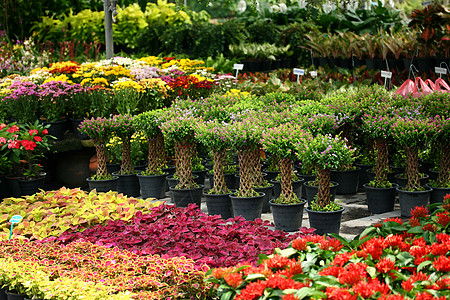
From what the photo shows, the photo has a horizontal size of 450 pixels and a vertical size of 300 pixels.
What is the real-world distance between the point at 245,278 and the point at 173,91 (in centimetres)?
591

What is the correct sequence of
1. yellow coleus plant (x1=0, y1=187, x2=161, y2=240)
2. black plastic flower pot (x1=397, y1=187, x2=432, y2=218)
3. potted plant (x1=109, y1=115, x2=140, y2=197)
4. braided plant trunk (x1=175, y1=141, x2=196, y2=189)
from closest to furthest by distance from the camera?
yellow coleus plant (x1=0, y1=187, x2=161, y2=240), black plastic flower pot (x1=397, y1=187, x2=432, y2=218), braided plant trunk (x1=175, y1=141, x2=196, y2=189), potted plant (x1=109, y1=115, x2=140, y2=197)

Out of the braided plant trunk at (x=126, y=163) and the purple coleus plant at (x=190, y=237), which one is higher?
the purple coleus plant at (x=190, y=237)

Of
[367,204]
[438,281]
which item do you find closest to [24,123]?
[367,204]

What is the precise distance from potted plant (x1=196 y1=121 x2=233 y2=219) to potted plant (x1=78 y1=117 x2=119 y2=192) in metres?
1.41

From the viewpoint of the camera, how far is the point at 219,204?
19.3ft

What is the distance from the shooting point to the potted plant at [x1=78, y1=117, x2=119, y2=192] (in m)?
6.68

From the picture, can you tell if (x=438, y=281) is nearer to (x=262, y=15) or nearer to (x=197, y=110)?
(x=197, y=110)

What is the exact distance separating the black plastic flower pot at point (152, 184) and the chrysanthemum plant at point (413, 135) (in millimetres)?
2787

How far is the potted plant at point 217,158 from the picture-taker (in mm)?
5535

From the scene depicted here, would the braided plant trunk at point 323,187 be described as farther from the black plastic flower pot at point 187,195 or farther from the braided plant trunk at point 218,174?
the black plastic flower pot at point 187,195

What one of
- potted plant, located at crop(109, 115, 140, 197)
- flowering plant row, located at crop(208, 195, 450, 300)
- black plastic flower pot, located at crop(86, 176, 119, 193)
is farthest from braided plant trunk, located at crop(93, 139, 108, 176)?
flowering plant row, located at crop(208, 195, 450, 300)

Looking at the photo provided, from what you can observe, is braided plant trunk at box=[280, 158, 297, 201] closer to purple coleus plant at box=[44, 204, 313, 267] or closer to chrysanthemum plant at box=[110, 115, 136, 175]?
purple coleus plant at box=[44, 204, 313, 267]

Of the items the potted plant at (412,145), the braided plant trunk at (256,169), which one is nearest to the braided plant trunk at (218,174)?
the braided plant trunk at (256,169)

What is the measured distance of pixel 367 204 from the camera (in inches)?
246
